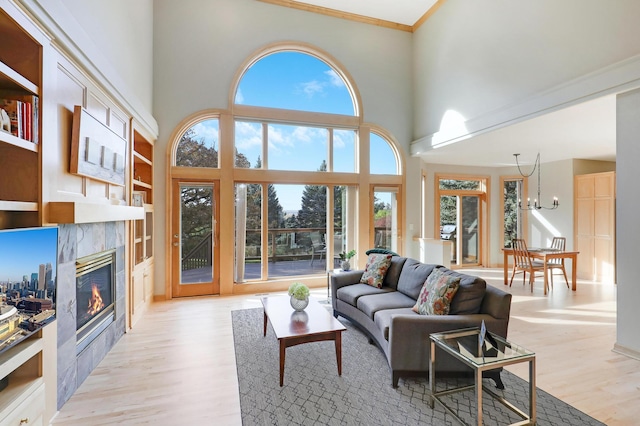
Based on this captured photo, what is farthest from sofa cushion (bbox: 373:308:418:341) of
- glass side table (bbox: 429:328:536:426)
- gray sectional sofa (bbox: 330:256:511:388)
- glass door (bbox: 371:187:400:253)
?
glass door (bbox: 371:187:400:253)

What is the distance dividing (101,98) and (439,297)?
367 centimetres

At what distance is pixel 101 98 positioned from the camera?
10.0 feet

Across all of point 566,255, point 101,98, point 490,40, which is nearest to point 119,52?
point 101,98

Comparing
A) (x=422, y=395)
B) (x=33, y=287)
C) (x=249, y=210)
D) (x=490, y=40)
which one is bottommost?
(x=422, y=395)

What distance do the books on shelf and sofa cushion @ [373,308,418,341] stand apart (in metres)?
2.94

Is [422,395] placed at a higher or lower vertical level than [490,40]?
lower

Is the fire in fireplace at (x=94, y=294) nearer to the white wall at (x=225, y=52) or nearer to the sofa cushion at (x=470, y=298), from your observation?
the white wall at (x=225, y=52)

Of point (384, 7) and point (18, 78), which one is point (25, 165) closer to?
point (18, 78)

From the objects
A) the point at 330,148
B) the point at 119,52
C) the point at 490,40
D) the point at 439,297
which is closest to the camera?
the point at 439,297

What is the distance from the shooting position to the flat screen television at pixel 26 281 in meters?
1.64

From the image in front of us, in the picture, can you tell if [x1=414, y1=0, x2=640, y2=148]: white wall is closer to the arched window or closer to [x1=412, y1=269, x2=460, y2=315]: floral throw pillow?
the arched window

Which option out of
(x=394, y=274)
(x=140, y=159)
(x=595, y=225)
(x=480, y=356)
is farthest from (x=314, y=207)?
(x=595, y=225)

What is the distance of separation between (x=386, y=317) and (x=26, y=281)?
8.66ft

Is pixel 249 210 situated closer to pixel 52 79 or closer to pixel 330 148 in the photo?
pixel 330 148
